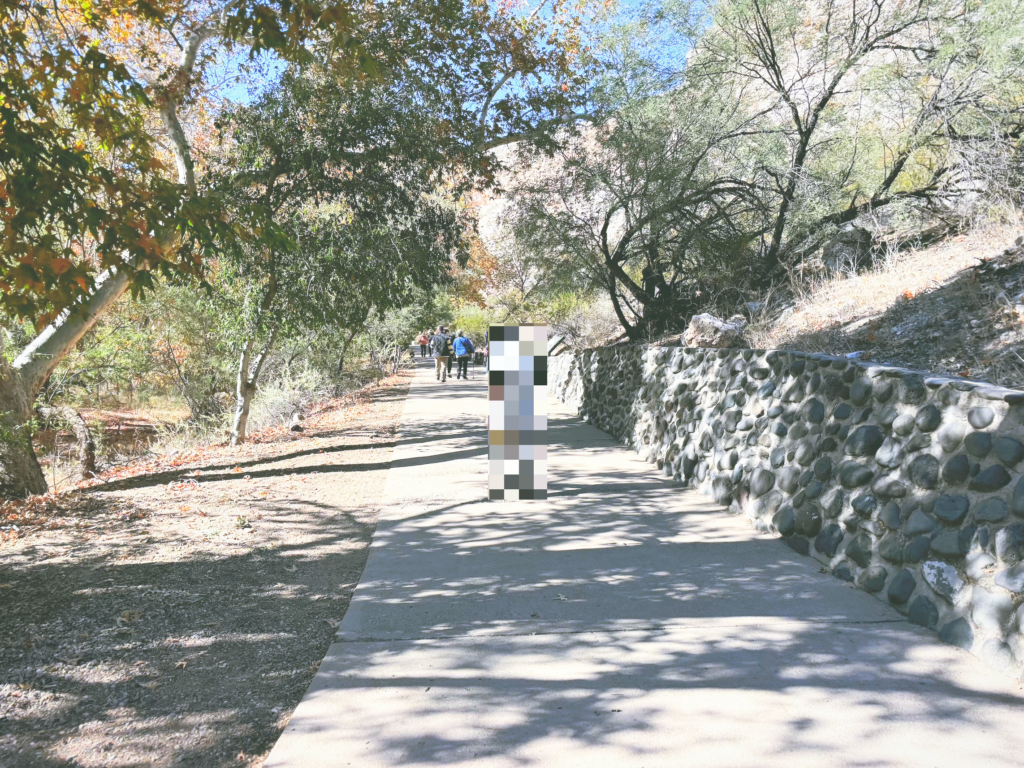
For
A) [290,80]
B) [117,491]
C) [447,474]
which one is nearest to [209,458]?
[117,491]

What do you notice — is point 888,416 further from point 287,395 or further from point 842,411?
point 287,395

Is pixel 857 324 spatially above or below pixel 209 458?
above

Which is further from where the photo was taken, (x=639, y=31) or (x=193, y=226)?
(x=639, y=31)

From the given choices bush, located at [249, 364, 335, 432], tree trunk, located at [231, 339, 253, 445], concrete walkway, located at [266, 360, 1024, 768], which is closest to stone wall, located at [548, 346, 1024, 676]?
concrete walkway, located at [266, 360, 1024, 768]

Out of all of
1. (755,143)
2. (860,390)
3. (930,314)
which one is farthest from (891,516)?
(755,143)

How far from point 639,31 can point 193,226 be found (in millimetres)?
10476

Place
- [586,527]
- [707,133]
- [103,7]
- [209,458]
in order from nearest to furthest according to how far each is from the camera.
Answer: [586,527] → [103,7] → [209,458] → [707,133]

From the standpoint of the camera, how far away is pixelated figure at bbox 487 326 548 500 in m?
7.11

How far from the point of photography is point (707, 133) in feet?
40.8

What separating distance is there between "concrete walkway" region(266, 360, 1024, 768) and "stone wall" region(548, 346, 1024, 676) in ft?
0.66

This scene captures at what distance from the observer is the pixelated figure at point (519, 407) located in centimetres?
711

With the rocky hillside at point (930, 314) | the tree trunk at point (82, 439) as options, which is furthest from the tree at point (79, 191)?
the tree trunk at point (82, 439)

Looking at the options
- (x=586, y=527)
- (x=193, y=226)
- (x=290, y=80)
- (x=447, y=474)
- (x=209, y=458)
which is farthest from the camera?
(x=209, y=458)

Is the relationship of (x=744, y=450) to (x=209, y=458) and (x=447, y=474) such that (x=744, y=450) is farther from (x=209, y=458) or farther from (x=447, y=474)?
(x=209, y=458)
